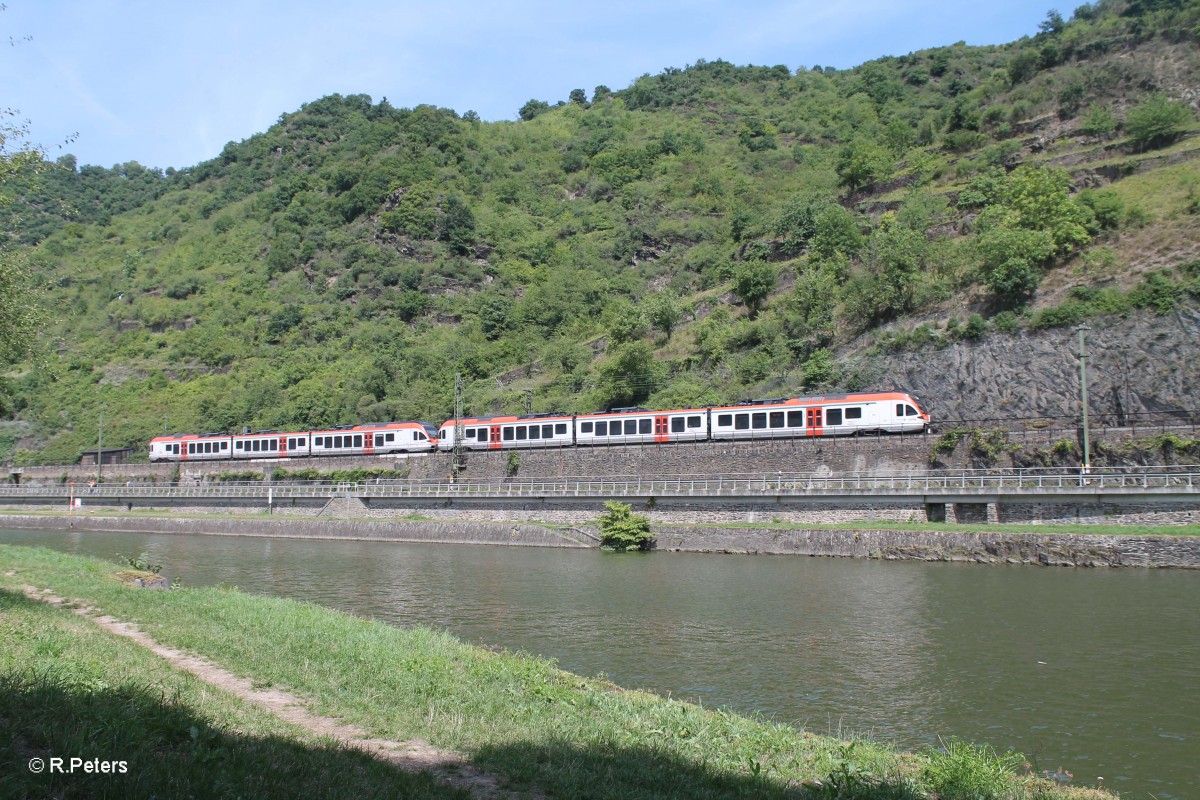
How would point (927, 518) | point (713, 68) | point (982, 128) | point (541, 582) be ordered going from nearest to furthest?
point (541, 582), point (927, 518), point (982, 128), point (713, 68)

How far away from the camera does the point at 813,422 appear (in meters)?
42.3

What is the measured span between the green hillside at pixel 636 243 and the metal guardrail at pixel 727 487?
1206cm

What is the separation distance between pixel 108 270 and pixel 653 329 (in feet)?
360

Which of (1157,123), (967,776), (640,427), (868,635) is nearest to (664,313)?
(640,427)

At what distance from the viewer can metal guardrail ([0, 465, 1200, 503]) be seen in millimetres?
31688

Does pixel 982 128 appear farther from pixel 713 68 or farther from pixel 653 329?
pixel 713 68

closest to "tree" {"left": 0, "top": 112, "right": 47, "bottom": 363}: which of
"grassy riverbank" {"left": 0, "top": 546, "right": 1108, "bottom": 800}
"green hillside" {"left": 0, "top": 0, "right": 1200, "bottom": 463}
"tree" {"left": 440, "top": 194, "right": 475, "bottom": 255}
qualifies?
"green hillside" {"left": 0, "top": 0, "right": 1200, "bottom": 463}

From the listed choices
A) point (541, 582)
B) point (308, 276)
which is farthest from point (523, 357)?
point (541, 582)

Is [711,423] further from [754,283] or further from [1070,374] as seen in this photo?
[754,283]

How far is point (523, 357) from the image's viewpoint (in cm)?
8688

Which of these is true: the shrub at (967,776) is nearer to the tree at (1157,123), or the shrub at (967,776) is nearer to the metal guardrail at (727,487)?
the metal guardrail at (727,487)

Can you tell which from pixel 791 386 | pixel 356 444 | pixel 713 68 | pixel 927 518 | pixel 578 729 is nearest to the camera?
pixel 578 729

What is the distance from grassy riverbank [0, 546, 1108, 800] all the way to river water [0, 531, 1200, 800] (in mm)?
2351

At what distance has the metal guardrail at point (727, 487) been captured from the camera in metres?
31.7
